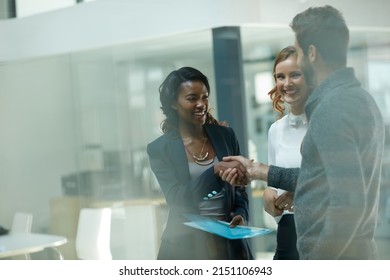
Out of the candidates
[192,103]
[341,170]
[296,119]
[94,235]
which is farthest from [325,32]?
[94,235]

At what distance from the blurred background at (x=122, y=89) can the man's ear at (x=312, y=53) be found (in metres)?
0.14

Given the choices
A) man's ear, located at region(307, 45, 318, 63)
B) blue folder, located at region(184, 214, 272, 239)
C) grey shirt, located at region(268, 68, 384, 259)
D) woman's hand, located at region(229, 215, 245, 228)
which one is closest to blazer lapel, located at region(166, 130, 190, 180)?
blue folder, located at region(184, 214, 272, 239)

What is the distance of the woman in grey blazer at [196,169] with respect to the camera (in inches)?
193

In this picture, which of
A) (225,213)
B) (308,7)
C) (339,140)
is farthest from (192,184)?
(308,7)

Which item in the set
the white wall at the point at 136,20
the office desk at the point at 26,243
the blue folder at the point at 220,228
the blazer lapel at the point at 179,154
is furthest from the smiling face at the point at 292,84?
the office desk at the point at 26,243

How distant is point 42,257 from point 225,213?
1.49m

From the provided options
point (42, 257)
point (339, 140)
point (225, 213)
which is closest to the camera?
point (339, 140)

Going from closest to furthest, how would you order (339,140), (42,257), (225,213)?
(339,140) → (225,213) → (42,257)

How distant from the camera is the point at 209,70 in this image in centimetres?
496

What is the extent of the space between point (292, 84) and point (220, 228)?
1092 mm

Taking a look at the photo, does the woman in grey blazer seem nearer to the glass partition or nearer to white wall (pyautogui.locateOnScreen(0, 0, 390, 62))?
the glass partition

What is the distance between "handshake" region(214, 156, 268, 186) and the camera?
4883 mm
